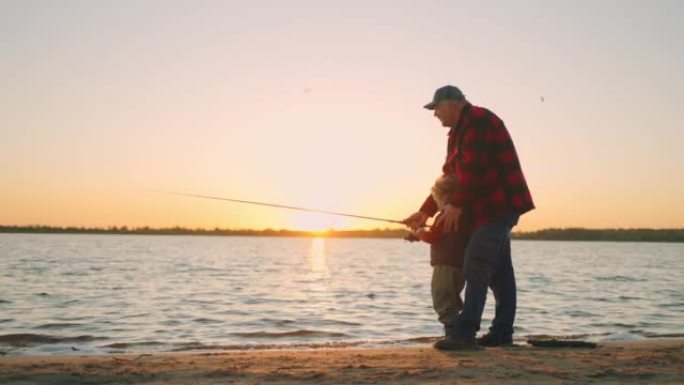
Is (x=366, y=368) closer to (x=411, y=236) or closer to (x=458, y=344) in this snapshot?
(x=458, y=344)

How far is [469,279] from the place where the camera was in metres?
5.66

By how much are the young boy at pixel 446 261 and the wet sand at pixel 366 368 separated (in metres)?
0.42

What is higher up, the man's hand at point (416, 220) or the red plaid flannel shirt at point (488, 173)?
the red plaid flannel shirt at point (488, 173)

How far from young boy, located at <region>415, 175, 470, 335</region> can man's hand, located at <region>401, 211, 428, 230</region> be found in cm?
22

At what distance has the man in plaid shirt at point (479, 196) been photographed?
5617 millimetres

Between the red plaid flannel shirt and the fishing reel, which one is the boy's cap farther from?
the fishing reel

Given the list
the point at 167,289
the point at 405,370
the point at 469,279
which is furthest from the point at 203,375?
the point at 167,289

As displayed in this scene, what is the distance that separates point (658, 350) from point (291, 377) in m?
3.12

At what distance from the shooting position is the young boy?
592cm

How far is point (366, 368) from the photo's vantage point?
4.90 metres

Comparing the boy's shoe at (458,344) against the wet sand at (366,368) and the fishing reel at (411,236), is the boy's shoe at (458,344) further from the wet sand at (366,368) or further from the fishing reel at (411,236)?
the fishing reel at (411,236)

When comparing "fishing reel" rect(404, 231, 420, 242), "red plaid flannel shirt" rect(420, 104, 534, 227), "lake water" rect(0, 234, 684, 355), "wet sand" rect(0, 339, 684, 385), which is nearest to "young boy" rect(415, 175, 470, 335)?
"fishing reel" rect(404, 231, 420, 242)

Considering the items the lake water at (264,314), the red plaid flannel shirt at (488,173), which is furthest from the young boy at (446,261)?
the lake water at (264,314)

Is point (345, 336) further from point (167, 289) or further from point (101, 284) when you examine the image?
point (101, 284)
